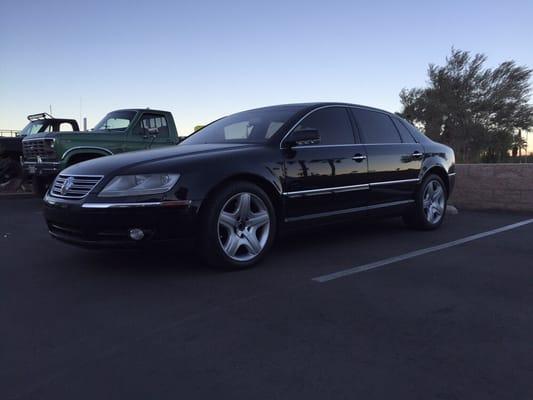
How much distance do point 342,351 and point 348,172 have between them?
271 cm

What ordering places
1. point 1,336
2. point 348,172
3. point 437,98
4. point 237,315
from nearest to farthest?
point 1,336
point 237,315
point 348,172
point 437,98

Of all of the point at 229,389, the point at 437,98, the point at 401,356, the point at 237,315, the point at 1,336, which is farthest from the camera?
the point at 437,98

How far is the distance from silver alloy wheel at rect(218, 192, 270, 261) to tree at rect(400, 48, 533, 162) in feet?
114

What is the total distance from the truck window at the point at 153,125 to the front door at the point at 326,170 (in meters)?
5.14

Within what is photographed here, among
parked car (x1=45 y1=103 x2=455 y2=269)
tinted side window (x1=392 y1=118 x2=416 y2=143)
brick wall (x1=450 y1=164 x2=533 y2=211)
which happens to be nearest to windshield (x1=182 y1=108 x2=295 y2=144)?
parked car (x1=45 y1=103 x2=455 y2=269)

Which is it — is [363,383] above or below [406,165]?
below

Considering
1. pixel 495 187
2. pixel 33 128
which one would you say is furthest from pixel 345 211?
pixel 33 128

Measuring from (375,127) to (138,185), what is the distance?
292 cm

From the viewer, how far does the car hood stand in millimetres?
3893

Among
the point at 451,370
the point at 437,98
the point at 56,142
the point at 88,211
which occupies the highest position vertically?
the point at 437,98

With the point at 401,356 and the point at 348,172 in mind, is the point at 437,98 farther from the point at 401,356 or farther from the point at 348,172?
the point at 401,356

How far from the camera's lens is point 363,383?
2172mm

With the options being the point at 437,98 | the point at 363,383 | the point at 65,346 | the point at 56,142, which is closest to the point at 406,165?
the point at 363,383

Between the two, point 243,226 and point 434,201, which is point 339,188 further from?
point 434,201
